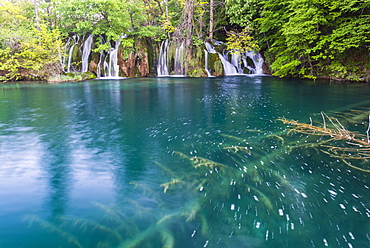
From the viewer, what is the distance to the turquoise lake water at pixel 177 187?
2479mm

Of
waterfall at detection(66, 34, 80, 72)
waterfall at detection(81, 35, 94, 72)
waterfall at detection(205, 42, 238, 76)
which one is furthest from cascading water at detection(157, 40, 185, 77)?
waterfall at detection(66, 34, 80, 72)

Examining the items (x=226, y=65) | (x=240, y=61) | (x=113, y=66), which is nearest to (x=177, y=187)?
(x=226, y=65)

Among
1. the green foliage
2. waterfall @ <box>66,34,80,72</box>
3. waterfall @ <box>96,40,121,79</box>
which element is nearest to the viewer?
the green foliage

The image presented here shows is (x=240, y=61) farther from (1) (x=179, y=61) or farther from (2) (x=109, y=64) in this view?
(2) (x=109, y=64)

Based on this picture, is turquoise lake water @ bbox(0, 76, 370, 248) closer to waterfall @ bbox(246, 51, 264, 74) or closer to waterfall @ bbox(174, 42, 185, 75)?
waterfall @ bbox(246, 51, 264, 74)

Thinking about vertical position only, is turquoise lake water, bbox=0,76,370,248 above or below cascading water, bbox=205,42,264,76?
below

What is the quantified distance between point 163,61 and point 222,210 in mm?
22566

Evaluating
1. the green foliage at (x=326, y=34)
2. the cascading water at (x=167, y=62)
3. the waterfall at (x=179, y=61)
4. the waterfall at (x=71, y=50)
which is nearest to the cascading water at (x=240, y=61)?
the waterfall at (x=179, y=61)

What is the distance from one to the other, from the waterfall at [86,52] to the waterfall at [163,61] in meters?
6.80

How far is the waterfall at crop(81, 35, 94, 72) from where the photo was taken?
907 inches

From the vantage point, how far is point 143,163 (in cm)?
413

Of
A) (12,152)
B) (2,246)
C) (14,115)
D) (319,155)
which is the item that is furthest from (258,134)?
(14,115)

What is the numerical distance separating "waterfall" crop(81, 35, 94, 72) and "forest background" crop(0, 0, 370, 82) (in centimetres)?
78

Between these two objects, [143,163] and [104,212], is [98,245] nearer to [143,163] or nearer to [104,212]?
[104,212]
